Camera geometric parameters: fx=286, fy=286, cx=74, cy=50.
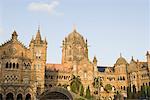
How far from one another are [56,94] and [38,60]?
37.2 ft

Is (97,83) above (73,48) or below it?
below

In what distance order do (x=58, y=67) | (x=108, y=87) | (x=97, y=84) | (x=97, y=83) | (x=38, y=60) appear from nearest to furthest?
(x=38, y=60) < (x=97, y=84) < (x=97, y=83) < (x=108, y=87) < (x=58, y=67)

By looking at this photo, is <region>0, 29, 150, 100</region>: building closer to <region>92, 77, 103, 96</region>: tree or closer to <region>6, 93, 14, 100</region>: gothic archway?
<region>6, 93, 14, 100</region>: gothic archway

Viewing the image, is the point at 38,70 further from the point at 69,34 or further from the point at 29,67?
the point at 69,34

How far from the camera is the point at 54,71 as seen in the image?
89.8 m

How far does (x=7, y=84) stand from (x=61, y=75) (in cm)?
2329

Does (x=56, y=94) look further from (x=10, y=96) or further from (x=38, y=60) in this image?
(x=10, y=96)

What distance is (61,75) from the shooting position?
90.1 m

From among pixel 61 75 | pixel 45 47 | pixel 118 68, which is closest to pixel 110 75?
pixel 118 68

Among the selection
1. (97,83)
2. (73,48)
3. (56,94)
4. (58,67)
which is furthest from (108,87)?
(56,94)

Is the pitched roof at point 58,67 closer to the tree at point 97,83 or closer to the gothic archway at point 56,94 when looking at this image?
the tree at point 97,83

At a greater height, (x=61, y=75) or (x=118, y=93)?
(x=61, y=75)

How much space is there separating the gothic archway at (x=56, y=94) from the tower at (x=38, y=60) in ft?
14.1

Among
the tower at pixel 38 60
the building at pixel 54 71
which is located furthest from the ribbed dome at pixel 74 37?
the tower at pixel 38 60
